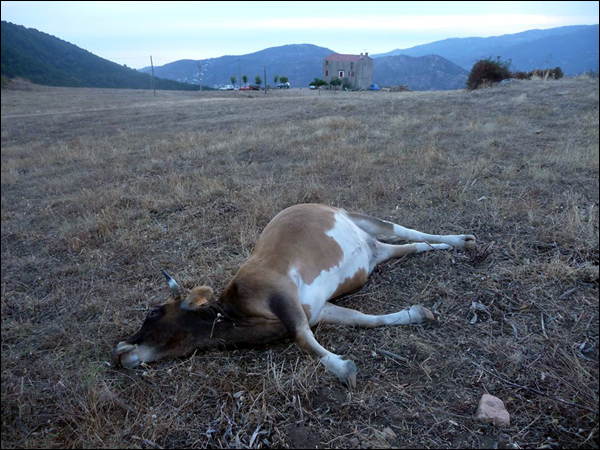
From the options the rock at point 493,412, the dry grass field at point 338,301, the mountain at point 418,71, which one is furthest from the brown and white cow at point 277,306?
the mountain at point 418,71

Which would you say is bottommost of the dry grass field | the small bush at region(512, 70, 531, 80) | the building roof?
the dry grass field

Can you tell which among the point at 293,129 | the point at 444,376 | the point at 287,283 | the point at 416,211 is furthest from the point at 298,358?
the point at 293,129

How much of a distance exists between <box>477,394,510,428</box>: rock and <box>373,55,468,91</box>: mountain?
10971cm

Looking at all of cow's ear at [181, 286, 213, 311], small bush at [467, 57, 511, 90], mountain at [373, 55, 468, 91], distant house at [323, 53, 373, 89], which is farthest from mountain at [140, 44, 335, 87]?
cow's ear at [181, 286, 213, 311]

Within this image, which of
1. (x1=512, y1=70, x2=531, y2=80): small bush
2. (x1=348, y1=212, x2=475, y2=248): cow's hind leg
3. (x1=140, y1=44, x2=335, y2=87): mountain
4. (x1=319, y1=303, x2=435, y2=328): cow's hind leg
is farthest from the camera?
(x1=140, y1=44, x2=335, y2=87): mountain

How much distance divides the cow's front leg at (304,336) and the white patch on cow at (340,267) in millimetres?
254

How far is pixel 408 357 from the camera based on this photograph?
2988mm

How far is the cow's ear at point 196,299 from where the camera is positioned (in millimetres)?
3225

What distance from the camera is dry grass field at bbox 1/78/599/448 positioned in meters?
2.45

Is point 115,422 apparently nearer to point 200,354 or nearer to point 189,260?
point 200,354

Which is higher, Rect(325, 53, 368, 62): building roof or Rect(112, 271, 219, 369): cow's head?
Rect(325, 53, 368, 62): building roof

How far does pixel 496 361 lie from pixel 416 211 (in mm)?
2957

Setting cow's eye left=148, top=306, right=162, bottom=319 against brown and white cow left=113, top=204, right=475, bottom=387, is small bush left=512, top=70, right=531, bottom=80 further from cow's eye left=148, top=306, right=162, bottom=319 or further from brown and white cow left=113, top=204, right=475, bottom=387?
cow's eye left=148, top=306, right=162, bottom=319

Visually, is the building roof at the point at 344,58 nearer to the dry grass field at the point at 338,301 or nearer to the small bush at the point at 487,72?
the small bush at the point at 487,72
